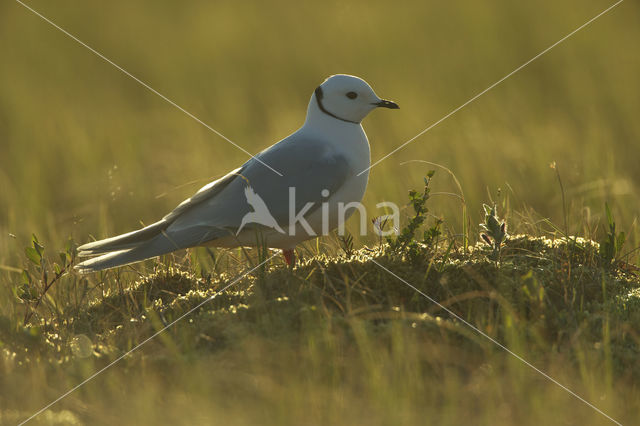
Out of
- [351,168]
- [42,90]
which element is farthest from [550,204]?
[42,90]

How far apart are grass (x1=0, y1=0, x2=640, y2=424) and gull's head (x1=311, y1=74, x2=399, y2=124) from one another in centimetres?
71

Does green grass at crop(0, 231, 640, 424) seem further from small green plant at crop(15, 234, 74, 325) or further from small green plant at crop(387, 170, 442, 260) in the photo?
small green plant at crop(15, 234, 74, 325)

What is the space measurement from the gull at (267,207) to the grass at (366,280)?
0.16 metres

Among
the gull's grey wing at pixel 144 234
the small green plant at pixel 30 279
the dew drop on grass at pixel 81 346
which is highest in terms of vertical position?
the gull's grey wing at pixel 144 234

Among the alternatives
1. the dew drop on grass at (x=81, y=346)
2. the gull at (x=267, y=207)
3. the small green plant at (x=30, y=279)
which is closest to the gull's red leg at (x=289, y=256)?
the gull at (x=267, y=207)

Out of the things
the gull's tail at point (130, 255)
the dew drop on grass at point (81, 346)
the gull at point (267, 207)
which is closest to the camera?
the dew drop on grass at point (81, 346)

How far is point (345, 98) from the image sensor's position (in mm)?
5367

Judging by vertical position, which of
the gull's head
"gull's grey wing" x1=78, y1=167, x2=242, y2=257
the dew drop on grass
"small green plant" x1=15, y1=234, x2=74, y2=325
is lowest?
the dew drop on grass

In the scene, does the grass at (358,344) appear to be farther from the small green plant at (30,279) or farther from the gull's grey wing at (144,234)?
the gull's grey wing at (144,234)

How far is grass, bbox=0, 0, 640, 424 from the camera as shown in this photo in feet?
10.2

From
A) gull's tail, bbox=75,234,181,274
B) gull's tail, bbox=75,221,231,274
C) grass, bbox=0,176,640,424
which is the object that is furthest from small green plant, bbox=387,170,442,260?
gull's tail, bbox=75,234,181,274

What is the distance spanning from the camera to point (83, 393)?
10.5 ft

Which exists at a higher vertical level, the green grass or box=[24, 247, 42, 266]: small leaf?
box=[24, 247, 42, 266]: small leaf

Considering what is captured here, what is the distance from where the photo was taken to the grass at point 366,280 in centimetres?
312
